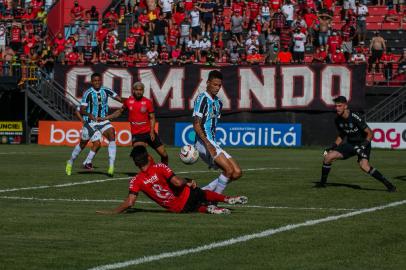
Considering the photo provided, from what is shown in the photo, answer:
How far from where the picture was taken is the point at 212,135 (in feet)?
53.8

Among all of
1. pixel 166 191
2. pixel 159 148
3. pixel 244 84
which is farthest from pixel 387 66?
pixel 166 191

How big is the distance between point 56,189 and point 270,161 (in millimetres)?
12053

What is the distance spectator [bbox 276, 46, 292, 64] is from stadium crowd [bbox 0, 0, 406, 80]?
0.14 feet

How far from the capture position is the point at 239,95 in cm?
4275

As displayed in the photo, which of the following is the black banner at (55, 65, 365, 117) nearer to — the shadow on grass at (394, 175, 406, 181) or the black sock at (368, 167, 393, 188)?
the shadow on grass at (394, 175, 406, 181)

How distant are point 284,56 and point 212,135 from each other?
2659cm

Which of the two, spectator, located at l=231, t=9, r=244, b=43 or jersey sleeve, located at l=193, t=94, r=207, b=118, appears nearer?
jersey sleeve, located at l=193, t=94, r=207, b=118

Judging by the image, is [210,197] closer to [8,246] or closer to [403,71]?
[8,246]

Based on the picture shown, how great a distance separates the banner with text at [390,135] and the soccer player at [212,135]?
77.7 ft

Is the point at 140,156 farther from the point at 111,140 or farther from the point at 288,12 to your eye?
the point at 288,12

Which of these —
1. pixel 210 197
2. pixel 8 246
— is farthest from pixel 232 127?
pixel 8 246

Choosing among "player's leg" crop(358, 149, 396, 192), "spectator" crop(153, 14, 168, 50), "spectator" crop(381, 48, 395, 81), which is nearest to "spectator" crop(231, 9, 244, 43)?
"spectator" crop(153, 14, 168, 50)

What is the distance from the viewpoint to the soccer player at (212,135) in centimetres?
1603

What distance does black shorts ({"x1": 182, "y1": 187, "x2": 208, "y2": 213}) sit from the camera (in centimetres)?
1498
